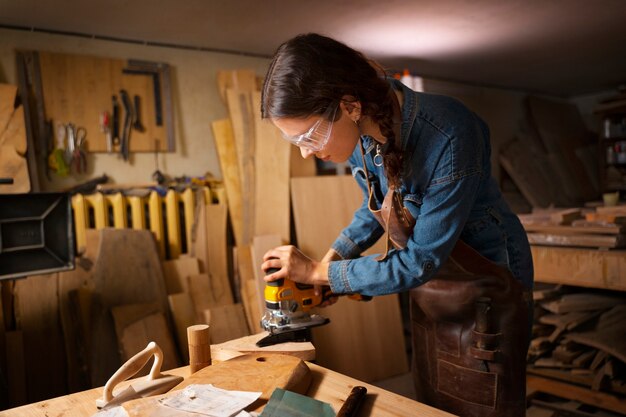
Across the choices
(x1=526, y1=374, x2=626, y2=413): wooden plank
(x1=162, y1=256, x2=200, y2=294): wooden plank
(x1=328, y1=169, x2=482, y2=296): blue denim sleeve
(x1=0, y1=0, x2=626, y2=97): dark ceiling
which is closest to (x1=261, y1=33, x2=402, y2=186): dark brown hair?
(x1=328, y1=169, x2=482, y2=296): blue denim sleeve

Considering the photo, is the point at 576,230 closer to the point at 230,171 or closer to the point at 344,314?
the point at 344,314

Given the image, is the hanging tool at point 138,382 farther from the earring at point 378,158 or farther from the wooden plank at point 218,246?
the wooden plank at point 218,246

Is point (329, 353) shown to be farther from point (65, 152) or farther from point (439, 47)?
point (439, 47)

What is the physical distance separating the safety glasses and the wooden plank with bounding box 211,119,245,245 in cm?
254

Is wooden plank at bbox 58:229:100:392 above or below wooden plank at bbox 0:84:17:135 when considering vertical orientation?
below

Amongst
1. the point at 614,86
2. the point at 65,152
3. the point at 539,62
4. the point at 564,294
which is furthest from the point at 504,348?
the point at 614,86

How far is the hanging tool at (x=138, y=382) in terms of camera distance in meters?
1.32

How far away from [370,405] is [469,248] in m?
0.56

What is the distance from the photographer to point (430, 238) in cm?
138

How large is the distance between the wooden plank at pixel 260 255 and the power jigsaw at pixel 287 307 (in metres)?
1.96

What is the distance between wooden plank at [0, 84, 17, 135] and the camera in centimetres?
313

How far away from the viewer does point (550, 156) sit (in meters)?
6.88

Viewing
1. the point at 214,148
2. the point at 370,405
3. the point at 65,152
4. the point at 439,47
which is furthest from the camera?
the point at 439,47

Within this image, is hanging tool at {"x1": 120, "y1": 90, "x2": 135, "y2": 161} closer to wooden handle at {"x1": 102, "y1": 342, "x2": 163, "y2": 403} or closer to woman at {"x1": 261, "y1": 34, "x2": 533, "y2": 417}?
woman at {"x1": 261, "y1": 34, "x2": 533, "y2": 417}
